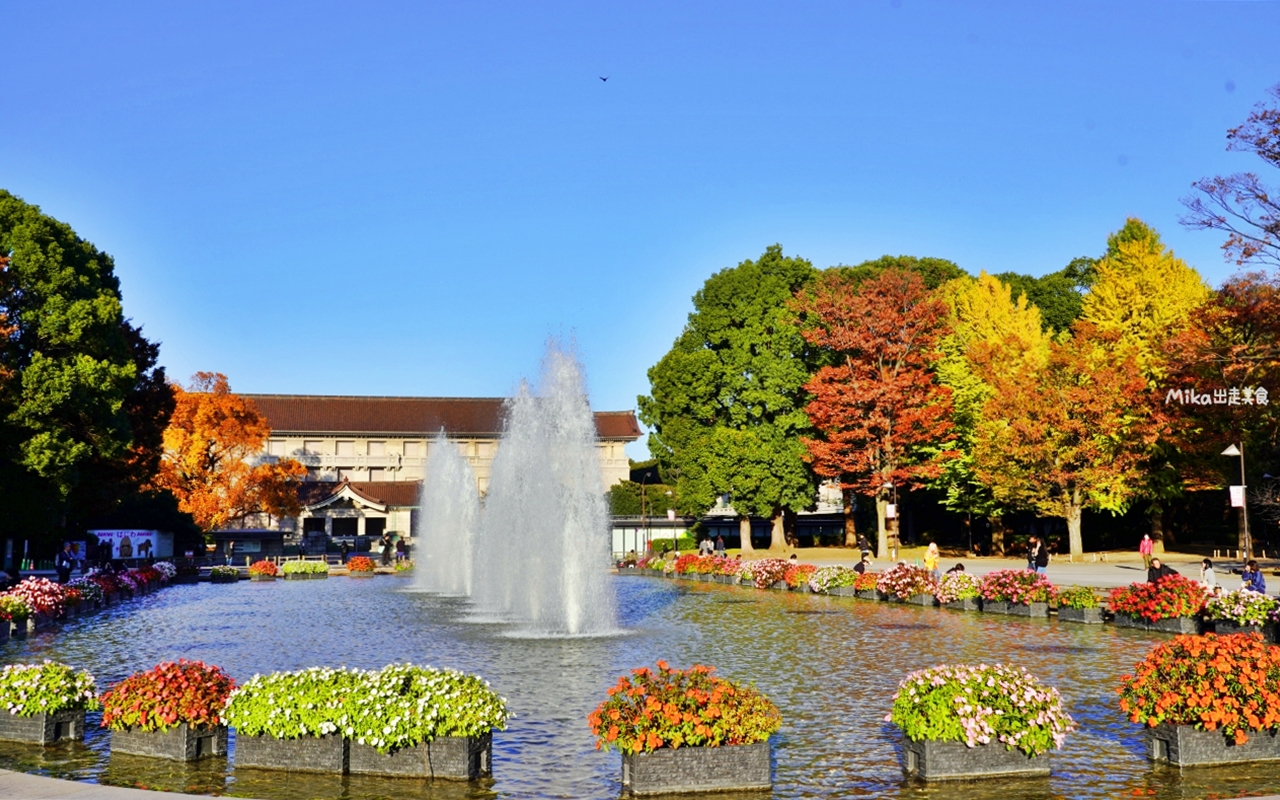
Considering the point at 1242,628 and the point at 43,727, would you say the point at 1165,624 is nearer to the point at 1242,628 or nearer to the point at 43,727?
the point at 1242,628

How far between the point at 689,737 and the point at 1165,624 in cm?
1837

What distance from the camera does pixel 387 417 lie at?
107500 mm

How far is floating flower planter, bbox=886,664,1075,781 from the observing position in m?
11.7

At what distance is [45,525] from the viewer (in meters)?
41.6

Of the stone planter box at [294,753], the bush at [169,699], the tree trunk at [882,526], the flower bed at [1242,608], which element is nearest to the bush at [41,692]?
the bush at [169,699]

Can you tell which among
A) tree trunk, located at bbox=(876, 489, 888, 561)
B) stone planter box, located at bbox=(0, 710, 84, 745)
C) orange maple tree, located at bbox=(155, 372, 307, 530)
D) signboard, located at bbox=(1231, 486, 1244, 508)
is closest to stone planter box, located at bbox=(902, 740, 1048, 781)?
stone planter box, located at bbox=(0, 710, 84, 745)

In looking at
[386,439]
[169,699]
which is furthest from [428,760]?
[386,439]

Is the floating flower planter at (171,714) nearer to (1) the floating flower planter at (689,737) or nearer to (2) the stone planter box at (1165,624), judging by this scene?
(1) the floating flower planter at (689,737)

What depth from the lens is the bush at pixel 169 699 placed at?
12852 millimetres

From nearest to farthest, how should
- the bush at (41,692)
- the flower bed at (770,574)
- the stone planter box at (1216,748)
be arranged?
the stone planter box at (1216,748) < the bush at (41,692) < the flower bed at (770,574)

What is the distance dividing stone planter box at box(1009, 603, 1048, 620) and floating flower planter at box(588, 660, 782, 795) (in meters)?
20.5

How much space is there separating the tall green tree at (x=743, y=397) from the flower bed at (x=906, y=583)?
2598cm

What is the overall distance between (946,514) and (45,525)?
54.8 metres

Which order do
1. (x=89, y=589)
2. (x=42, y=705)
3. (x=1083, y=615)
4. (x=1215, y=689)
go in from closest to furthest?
(x=1215, y=689) → (x=42, y=705) → (x=1083, y=615) → (x=89, y=589)
